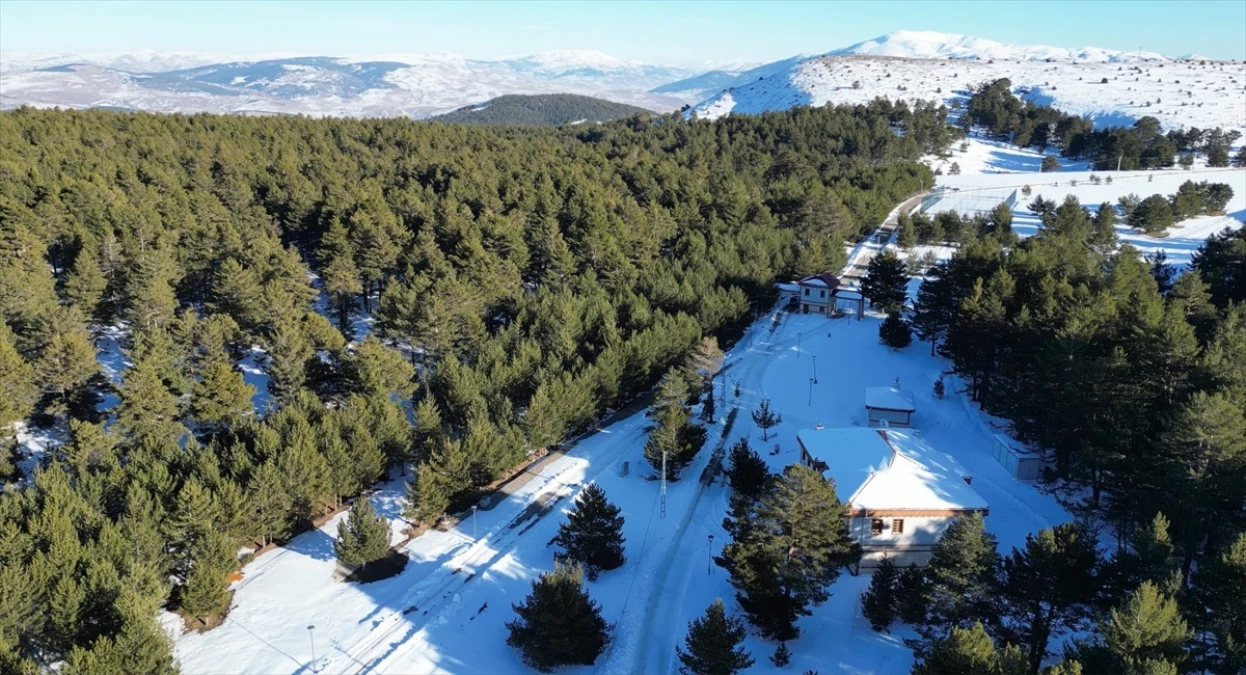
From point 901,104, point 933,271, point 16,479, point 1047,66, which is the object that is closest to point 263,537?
point 16,479

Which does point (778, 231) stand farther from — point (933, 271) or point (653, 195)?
point (933, 271)

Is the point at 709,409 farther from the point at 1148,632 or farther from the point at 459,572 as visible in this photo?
the point at 1148,632

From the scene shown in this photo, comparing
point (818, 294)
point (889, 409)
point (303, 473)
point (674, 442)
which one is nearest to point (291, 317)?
point (303, 473)

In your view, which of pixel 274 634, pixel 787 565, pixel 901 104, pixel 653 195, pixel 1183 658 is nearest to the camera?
pixel 1183 658

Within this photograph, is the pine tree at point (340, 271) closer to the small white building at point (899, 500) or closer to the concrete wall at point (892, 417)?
the concrete wall at point (892, 417)

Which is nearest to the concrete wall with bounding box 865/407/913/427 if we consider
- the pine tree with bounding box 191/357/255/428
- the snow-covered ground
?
the pine tree with bounding box 191/357/255/428

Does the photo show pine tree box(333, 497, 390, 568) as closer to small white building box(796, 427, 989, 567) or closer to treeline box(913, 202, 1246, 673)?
small white building box(796, 427, 989, 567)
